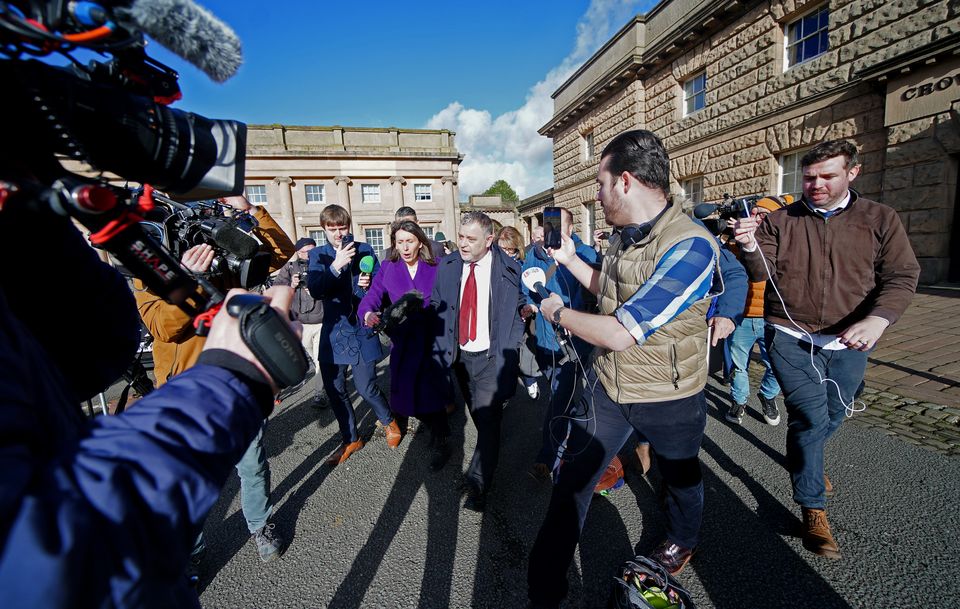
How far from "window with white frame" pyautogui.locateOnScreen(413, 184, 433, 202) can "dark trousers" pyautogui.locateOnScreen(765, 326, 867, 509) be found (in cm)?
2477

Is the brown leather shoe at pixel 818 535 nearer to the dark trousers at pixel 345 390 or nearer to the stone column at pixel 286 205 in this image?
the dark trousers at pixel 345 390

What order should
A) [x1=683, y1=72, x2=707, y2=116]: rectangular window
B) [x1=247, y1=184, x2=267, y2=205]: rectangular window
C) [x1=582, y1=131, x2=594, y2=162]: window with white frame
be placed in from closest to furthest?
1. [x1=683, y1=72, x2=707, y2=116]: rectangular window
2. [x1=582, y1=131, x2=594, y2=162]: window with white frame
3. [x1=247, y1=184, x2=267, y2=205]: rectangular window

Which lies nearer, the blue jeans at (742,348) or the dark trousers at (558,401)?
the dark trousers at (558,401)

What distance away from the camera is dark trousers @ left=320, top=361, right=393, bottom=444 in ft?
11.7

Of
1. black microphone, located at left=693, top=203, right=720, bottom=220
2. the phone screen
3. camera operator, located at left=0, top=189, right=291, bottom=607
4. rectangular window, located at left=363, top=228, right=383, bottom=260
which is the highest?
rectangular window, located at left=363, top=228, right=383, bottom=260

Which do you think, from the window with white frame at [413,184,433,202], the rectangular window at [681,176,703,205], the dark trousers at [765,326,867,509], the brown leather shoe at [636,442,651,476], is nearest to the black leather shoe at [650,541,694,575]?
the dark trousers at [765,326,867,509]

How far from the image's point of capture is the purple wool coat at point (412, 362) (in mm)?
3439

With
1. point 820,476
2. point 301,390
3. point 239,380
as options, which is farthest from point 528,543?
point 301,390

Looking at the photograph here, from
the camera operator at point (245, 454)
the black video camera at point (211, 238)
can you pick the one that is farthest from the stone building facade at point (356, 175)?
the black video camera at point (211, 238)

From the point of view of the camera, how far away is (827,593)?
2.02 m

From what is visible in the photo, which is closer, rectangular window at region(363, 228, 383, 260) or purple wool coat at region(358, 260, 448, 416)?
purple wool coat at region(358, 260, 448, 416)

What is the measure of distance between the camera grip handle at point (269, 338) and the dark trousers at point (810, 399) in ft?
9.19

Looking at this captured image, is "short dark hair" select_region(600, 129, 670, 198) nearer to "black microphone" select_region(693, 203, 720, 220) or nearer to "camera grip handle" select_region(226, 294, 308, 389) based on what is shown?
"black microphone" select_region(693, 203, 720, 220)

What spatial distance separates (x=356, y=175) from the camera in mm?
24250
